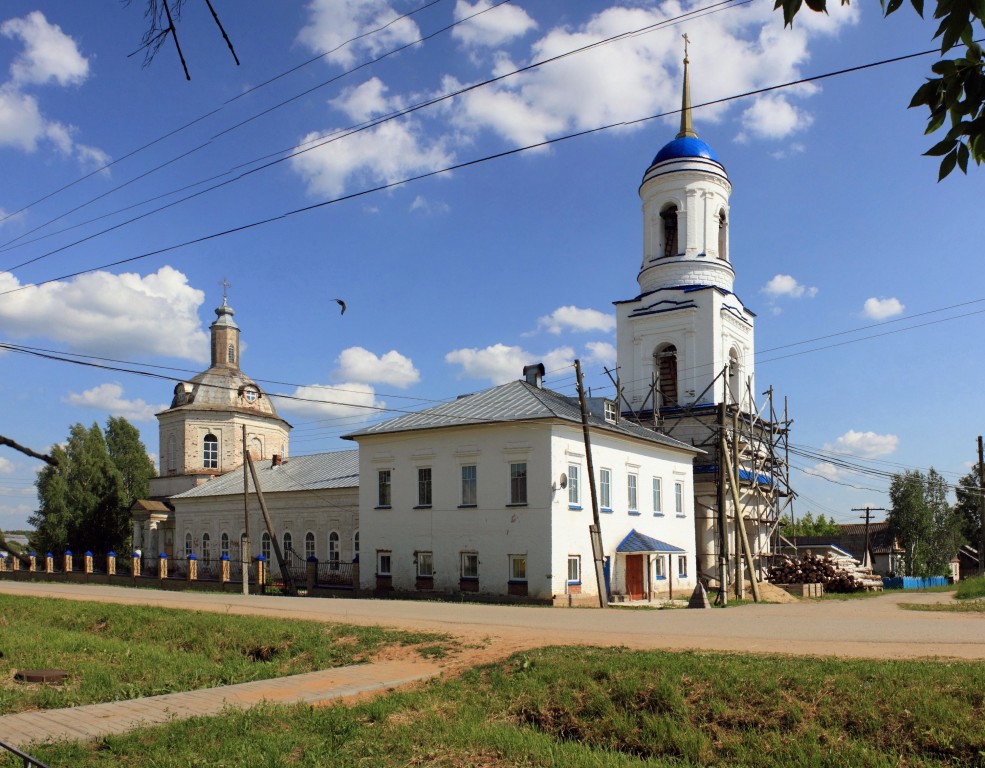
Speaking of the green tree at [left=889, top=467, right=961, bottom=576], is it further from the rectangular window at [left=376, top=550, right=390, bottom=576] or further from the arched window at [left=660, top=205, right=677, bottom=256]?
the rectangular window at [left=376, top=550, right=390, bottom=576]

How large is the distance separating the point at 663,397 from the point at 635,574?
40.0 ft

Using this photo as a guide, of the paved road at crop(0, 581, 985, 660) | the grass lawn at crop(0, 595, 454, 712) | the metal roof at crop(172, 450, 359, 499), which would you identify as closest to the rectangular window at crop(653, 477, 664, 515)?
the paved road at crop(0, 581, 985, 660)

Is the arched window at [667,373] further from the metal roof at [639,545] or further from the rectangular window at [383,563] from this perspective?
the rectangular window at [383,563]

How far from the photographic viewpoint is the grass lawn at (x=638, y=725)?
844 cm

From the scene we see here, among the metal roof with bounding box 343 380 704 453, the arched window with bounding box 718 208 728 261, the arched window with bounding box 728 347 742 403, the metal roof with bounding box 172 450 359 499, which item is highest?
the arched window with bounding box 718 208 728 261

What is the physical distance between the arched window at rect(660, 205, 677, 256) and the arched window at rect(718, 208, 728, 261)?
220 cm

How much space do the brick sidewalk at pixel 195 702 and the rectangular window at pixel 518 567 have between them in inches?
622

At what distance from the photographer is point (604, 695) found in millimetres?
10156

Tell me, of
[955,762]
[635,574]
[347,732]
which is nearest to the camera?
[955,762]

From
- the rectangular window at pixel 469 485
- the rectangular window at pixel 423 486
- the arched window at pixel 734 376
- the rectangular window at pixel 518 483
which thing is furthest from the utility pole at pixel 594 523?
the arched window at pixel 734 376

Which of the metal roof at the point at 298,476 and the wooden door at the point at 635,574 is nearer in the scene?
the wooden door at the point at 635,574

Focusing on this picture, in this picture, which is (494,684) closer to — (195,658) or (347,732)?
(347,732)

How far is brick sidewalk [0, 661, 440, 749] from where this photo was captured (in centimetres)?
969

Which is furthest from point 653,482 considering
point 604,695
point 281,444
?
point 281,444
